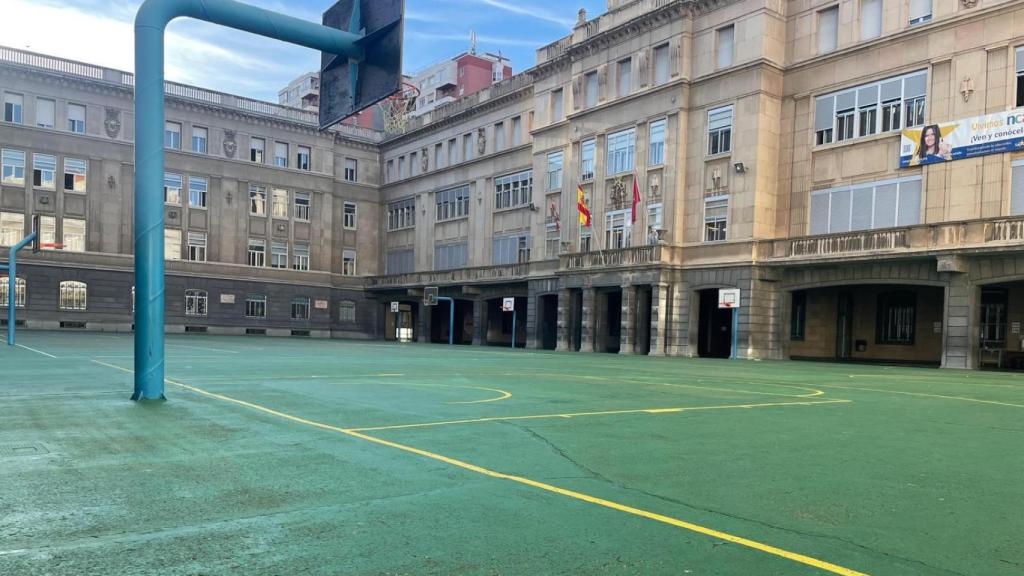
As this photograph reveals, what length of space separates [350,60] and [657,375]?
43.7 feet

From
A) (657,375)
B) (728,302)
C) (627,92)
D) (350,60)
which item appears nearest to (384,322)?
(627,92)

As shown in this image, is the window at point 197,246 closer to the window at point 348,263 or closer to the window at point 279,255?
the window at point 279,255

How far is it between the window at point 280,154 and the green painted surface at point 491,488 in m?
55.9

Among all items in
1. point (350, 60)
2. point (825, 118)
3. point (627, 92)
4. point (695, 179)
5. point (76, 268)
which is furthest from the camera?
point (76, 268)

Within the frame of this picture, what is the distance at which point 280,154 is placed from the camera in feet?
215

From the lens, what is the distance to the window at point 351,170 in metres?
70.4

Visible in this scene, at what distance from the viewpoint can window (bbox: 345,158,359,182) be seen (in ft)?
231

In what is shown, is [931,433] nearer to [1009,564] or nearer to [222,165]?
[1009,564]

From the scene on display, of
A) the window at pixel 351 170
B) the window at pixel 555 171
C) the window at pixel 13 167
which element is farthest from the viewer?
the window at pixel 351 170

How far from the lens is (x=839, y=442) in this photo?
29.3 ft

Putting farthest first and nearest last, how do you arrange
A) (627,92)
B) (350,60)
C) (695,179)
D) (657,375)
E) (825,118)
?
(627,92) < (695,179) < (825,118) < (657,375) < (350,60)

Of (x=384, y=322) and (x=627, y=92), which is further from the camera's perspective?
(x=384, y=322)

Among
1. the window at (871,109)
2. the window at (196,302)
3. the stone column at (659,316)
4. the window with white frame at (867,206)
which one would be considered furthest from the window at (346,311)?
the window at (871,109)

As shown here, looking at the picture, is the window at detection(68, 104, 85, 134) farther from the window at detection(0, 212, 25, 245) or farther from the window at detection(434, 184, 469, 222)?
the window at detection(434, 184, 469, 222)
